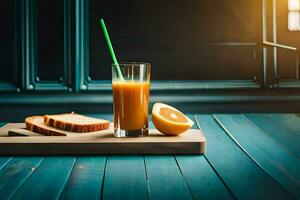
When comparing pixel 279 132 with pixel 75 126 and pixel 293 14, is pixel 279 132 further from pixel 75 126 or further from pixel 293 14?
pixel 293 14

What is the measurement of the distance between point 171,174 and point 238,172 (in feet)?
0.42

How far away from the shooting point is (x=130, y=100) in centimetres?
124

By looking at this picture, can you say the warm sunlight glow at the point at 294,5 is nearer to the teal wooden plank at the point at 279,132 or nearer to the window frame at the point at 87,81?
the window frame at the point at 87,81

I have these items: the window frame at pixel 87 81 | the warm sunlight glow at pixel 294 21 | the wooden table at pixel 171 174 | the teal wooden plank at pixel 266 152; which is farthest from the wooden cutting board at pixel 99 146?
the warm sunlight glow at pixel 294 21

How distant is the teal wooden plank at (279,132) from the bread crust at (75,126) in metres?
0.45

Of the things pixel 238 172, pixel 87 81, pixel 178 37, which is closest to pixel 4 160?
pixel 238 172

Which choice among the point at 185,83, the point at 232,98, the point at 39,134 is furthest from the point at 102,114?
the point at 39,134

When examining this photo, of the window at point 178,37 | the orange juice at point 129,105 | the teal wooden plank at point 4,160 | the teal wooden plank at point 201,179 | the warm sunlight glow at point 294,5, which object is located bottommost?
the teal wooden plank at point 201,179

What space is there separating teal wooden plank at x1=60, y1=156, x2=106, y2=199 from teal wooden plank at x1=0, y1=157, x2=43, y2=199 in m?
0.08

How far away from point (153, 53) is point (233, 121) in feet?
1.61

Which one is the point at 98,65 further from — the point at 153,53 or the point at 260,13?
the point at 260,13

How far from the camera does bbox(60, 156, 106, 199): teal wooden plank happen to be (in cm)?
82

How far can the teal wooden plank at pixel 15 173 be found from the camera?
0.85m

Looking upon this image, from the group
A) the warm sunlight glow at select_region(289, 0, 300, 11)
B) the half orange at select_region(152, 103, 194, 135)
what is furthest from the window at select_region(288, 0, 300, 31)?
the half orange at select_region(152, 103, 194, 135)
